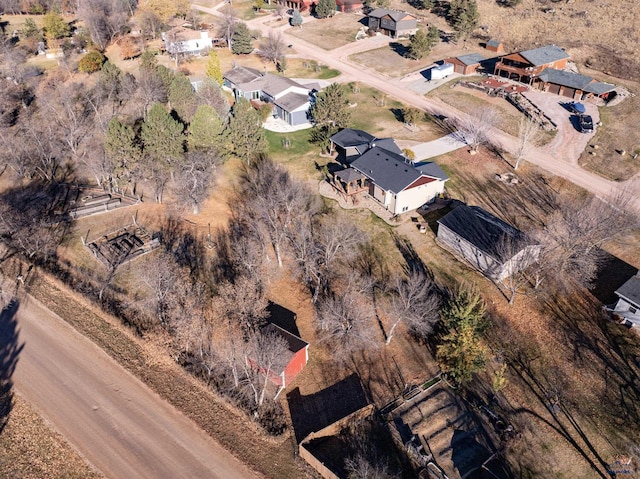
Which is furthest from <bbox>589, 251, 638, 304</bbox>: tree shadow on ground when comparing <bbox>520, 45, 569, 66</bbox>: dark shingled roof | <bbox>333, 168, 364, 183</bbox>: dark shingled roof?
<bbox>520, 45, 569, 66</bbox>: dark shingled roof

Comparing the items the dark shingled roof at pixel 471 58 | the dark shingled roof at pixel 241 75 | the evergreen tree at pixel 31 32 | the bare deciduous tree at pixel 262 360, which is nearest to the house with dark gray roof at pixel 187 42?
the dark shingled roof at pixel 241 75

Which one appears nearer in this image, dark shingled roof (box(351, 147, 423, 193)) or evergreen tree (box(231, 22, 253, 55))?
dark shingled roof (box(351, 147, 423, 193))

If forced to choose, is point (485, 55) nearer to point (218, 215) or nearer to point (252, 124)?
point (252, 124)

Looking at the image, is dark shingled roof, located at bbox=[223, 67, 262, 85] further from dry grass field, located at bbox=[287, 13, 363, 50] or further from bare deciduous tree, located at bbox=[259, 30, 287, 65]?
dry grass field, located at bbox=[287, 13, 363, 50]

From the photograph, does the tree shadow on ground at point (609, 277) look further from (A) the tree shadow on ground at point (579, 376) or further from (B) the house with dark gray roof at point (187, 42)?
(B) the house with dark gray roof at point (187, 42)

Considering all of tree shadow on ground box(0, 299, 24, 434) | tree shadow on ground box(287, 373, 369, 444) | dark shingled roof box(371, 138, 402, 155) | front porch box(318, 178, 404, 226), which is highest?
dark shingled roof box(371, 138, 402, 155)

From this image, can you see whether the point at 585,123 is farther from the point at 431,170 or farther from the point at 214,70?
the point at 214,70
